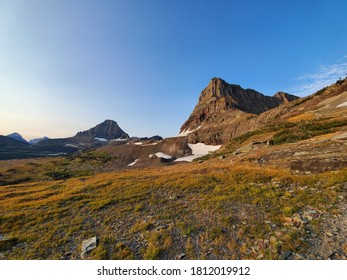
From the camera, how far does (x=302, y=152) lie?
20.6 metres

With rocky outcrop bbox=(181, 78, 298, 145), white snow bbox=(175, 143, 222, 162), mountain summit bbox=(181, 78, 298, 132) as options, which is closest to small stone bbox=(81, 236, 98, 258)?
rocky outcrop bbox=(181, 78, 298, 145)

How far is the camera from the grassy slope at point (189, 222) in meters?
7.76

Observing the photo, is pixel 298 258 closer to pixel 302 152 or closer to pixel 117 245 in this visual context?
pixel 117 245

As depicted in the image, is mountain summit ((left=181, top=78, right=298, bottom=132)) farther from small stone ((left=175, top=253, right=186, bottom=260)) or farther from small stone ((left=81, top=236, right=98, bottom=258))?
small stone ((left=175, top=253, right=186, bottom=260))

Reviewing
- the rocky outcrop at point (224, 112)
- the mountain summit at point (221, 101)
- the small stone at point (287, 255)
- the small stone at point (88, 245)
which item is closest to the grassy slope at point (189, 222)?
the small stone at point (287, 255)

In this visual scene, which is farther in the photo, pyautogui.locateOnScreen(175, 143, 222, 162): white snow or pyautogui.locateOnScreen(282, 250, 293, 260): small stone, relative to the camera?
pyautogui.locateOnScreen(175, 143, 222, 162): white snow

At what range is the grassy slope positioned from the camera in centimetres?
776

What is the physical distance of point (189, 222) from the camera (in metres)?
10.4

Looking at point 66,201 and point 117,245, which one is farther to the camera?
point 66,201

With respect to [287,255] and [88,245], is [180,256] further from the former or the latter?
[88,245]

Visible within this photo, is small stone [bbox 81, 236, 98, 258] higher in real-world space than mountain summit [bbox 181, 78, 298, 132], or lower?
lower
